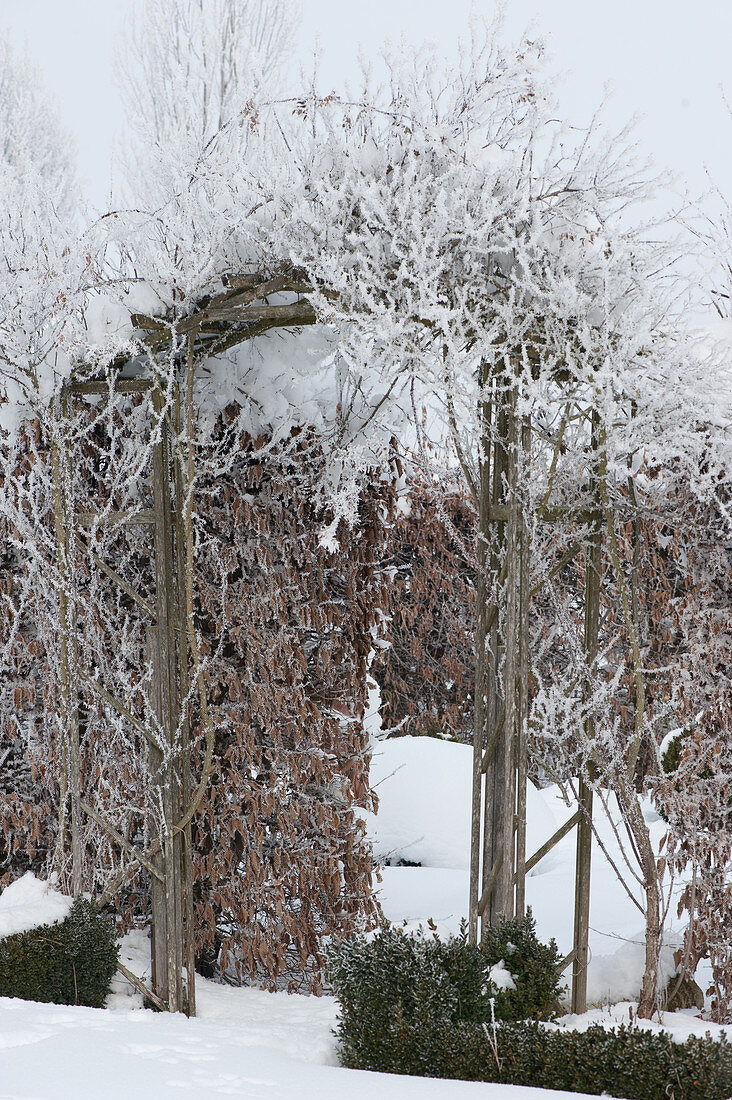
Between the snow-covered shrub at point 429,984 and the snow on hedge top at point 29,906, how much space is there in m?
1.32

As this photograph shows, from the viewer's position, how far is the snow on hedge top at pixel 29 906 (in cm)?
407

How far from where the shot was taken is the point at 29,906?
13.8 feet

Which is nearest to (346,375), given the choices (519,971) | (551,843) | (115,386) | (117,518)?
(115,386)

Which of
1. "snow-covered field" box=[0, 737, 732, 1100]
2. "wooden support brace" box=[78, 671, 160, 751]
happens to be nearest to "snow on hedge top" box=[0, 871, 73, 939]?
"snow-covered field" box=[0, 737, 732, 1100]

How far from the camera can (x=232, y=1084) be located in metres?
3.02

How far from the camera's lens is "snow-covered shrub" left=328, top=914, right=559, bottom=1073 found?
331 centimetres

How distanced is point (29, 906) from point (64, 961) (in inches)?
12.8

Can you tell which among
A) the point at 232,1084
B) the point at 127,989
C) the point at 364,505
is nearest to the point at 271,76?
the point at 364,505

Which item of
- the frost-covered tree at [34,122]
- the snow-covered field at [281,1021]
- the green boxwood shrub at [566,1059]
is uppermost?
the frost-covered tree at [34,122]

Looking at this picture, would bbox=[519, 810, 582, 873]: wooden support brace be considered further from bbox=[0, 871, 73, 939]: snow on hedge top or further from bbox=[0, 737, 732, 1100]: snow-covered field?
bbox=[0, 871, 73, 939]: snow on hedge top

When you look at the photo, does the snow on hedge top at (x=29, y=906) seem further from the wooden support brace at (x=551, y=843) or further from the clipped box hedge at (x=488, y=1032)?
the wooden support brace at (x=551, y=843)

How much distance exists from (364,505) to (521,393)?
5.11 feet

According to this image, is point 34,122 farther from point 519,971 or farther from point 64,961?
point 519,971

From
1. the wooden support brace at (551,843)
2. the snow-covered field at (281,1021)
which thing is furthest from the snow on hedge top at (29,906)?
the wooden support brace at (551,843)
